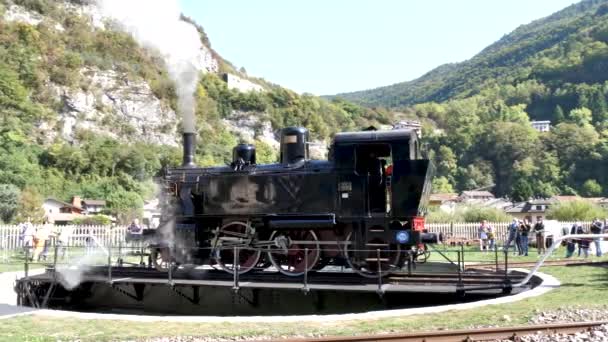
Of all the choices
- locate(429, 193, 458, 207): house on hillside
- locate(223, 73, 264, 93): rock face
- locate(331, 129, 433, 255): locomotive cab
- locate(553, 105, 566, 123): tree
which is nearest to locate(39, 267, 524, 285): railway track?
locate(331, 129, 433, 255): locomotive cab

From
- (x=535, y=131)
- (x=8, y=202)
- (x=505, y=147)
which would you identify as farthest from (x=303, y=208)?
(x=535, y=131)

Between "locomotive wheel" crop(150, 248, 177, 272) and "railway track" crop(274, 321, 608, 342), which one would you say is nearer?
"railway track" crop(274, 321, 608, 342)

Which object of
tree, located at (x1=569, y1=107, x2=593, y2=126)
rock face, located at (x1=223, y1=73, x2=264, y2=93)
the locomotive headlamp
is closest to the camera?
the locomotive headlamp

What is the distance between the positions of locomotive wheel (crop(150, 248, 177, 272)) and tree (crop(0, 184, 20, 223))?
1510 inches

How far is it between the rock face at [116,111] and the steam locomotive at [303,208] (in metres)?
67.0

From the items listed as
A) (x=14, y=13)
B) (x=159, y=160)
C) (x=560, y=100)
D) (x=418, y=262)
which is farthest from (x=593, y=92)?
(x=418, y=262)

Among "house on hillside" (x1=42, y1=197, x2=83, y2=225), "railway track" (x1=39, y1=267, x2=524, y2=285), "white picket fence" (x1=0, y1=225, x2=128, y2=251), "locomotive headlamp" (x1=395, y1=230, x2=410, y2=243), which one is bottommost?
"railway track" (x1=39, y1=267, x2=524, y2=285)

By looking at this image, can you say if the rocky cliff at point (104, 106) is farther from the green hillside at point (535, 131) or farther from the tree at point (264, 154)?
the green hillside at point (535, 131)

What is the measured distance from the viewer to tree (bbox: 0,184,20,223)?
4781 cm

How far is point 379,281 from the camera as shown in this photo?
443 inches

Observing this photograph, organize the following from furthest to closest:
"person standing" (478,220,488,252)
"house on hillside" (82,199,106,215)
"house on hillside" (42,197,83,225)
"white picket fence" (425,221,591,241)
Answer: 1. "house on hillside" (82,199,106,215)
2. "house on hillside" (42,197,83,225)
3. "white picket fence" (425,221,591,241)
4. "person standing" (478,220,488,252)

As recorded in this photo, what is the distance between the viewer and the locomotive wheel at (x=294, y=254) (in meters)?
13.2

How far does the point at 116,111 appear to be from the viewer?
85250 mm

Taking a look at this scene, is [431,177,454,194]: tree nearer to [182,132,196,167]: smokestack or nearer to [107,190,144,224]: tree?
[107,190,144,224]: tree
